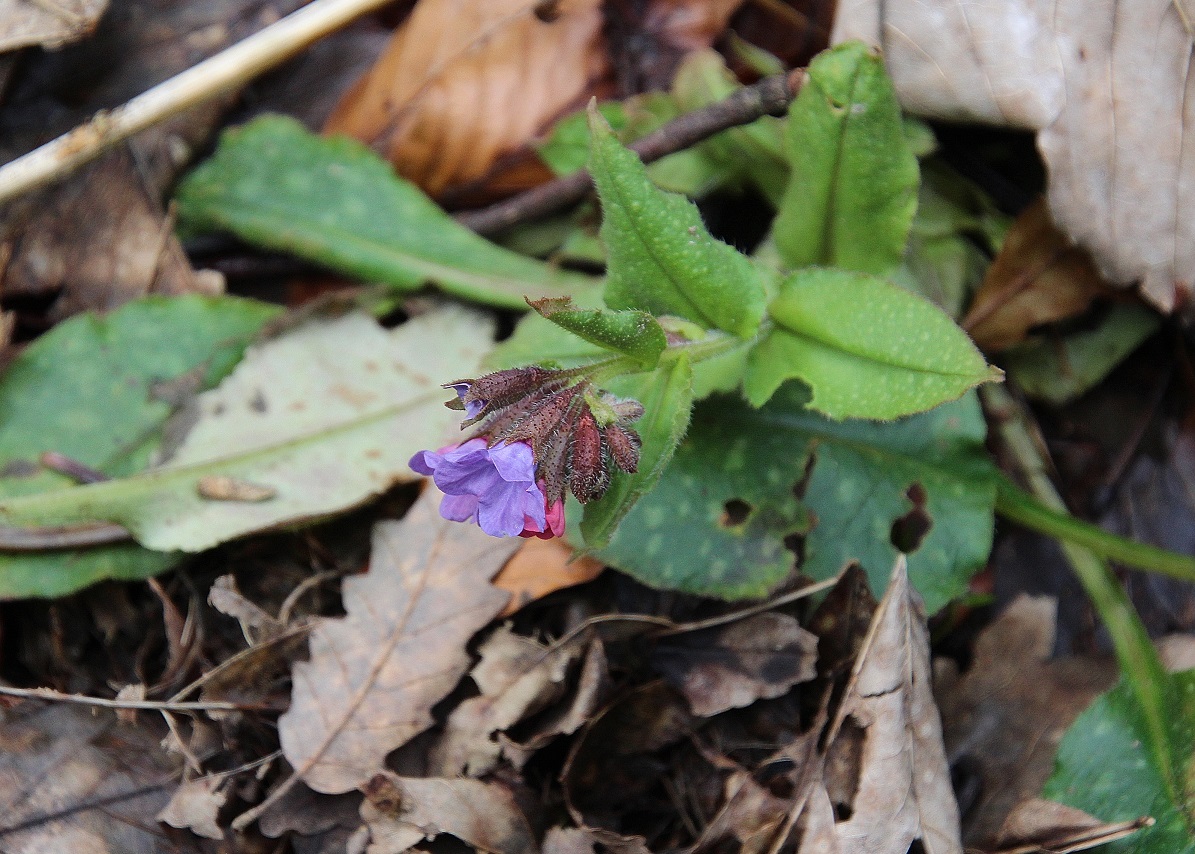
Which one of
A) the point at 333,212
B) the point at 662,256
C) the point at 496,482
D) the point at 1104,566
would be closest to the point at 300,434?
the point at 333,212

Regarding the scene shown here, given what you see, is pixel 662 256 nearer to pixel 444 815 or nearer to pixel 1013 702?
pixel 444 815

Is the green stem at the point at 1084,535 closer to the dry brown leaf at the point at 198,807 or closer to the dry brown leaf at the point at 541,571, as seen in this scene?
the dry brown leaf at the point at 541,571

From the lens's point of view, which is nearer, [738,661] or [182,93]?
[738,661]

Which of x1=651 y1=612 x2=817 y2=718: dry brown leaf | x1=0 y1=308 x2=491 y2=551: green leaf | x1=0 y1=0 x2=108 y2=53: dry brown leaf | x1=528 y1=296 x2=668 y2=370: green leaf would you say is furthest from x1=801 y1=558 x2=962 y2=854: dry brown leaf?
x1=0 y1=0 x2=108 y2=53: dry brown leaf

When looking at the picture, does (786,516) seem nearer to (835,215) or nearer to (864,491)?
(864,491)

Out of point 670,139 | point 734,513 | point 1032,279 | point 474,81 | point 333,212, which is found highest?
point 474,81

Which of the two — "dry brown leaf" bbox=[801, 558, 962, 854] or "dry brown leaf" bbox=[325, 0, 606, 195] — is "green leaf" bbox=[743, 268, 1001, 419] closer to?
"dry brown leaf" bbox=[801, 558, 962, 854]

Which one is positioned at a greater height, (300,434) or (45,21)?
(45,21)

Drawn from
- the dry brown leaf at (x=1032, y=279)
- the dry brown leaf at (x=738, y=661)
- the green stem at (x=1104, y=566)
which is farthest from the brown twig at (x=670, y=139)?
the dry brown leaf at (x=738, y=661)
